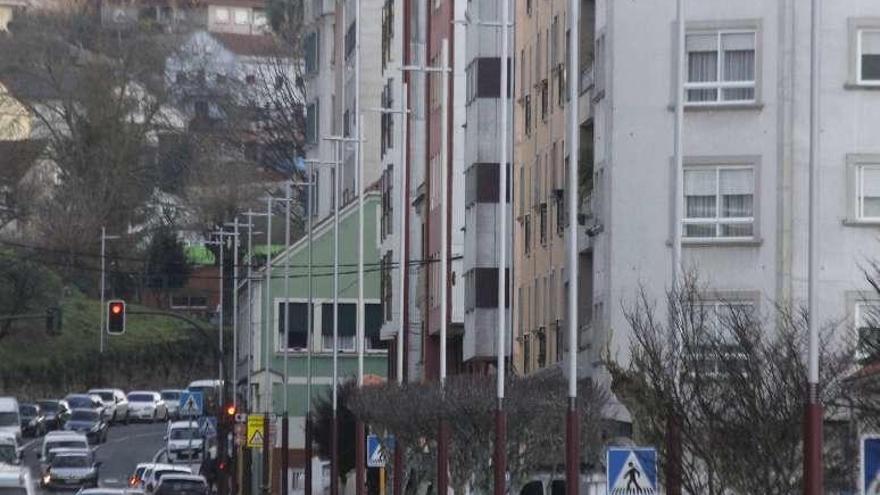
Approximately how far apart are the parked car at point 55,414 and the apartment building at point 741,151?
6080 cm

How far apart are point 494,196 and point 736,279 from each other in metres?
14.9

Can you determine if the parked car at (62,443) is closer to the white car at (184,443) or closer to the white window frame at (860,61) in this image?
the white car at (184,443)

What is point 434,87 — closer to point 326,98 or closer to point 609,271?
point 609,271

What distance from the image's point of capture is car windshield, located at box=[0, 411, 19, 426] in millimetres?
97062

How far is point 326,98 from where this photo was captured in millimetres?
109250

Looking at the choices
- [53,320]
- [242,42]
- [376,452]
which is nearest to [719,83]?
[376,452]

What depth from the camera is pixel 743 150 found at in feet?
164

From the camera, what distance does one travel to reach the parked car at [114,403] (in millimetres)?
117125

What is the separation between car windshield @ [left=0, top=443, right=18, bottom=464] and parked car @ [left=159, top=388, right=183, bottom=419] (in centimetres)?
3642

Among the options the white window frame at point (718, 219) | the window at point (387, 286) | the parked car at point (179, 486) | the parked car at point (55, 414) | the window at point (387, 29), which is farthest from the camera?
the parked car at point (55, 414)

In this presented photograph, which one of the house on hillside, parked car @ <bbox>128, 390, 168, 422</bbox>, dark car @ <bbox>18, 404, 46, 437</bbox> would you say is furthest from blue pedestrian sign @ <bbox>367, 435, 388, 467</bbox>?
parked car @ <bbox>128, 390, 168, 422</bbox>

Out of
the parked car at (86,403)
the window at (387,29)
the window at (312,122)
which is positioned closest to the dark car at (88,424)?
the parked car at (86,403)

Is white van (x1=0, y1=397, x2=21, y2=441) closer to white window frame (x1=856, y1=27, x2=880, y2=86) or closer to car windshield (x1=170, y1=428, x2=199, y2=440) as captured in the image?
car windshield (x1=170, y1=428, x2=199, y2=440)

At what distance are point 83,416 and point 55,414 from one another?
3.98m
